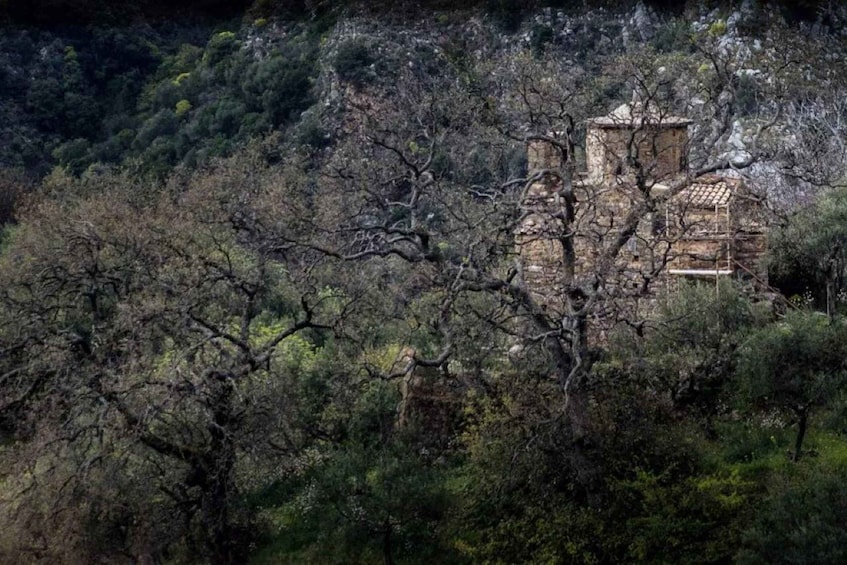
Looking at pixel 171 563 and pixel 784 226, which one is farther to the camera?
pixel 784 226

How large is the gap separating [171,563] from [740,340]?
1057cm

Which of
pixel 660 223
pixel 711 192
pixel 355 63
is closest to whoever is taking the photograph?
pixel 660 223

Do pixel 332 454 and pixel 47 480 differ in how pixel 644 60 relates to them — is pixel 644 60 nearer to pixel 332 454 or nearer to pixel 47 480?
pixel 332 454

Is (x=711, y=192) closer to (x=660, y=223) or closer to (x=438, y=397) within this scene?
(x=660, y=223)

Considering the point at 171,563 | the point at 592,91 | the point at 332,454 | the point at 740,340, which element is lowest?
the point at 171,563

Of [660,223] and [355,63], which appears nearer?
[660,223]

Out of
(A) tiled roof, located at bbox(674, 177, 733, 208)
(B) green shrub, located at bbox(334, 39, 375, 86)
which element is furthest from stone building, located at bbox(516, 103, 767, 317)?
(B) green shrub, located at bbox(334, 39, 375, 86)

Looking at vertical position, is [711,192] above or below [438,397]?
above

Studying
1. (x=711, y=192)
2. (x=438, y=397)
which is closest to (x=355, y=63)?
(x=711, y=192)

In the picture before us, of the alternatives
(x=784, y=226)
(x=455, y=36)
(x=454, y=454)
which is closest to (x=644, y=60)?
(x=784, y=226)

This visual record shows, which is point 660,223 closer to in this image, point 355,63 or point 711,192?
point 711,192

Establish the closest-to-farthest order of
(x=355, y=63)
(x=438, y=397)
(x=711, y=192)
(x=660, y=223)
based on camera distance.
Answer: (x=438, y=397)
(x=660, y=223)
(x=711, y=192)
(x=355, y=63)

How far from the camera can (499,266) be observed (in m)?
22.2

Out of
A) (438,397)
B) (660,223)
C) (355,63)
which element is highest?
(660,223)
